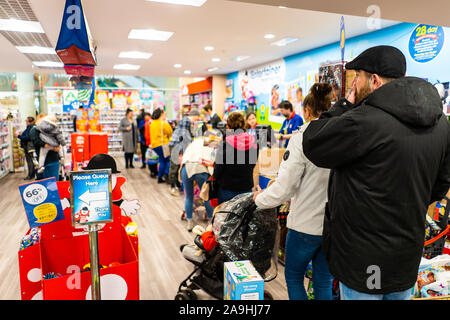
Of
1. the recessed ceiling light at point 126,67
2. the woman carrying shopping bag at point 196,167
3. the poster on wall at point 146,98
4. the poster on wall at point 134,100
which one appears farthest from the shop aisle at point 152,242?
the poster on wall at point 146,98

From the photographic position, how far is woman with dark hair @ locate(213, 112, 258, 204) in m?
3.12

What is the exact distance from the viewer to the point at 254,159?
324 centimetres

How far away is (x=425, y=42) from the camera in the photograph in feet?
15.7

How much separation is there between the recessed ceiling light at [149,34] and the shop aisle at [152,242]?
10.0 feet

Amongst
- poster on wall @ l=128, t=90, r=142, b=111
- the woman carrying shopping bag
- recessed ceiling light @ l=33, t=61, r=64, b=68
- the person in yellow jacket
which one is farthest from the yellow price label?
poster on wall @ l=128, t=90, r=142, b=111

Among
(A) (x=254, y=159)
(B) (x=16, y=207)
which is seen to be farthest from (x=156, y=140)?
(A) (x=254, y=159)

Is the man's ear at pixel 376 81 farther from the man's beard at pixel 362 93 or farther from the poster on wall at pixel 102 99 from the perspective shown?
the poster on wall at pixel 102 99

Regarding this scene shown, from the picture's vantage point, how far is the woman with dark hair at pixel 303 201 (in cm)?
184

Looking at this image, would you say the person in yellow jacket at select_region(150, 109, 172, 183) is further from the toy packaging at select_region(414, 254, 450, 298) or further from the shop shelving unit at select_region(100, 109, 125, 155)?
the shop shelving unit at select_region(100, 109, 125, 155)

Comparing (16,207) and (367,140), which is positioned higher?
(367,140)

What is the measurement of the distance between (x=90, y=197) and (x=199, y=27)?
4.51 m

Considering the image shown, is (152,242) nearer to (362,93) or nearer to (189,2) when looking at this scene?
(189,2)

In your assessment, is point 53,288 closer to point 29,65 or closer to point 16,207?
point 16,207
